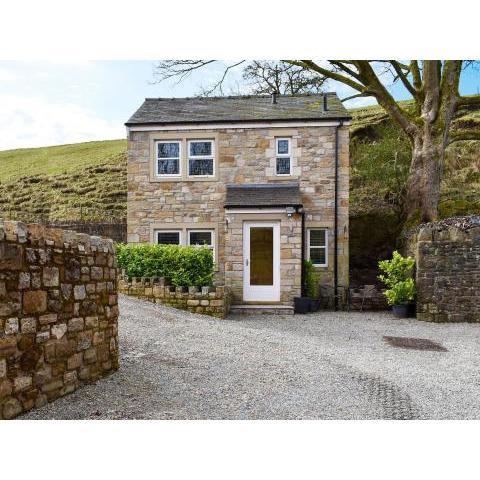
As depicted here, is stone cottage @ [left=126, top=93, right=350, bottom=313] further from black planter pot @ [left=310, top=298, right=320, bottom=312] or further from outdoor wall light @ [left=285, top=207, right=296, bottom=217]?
black planter pot @ [left=310, top=298, right=320, bottom=312]

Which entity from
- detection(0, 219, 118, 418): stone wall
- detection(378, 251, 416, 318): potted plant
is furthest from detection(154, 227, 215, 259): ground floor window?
detection(0, 219, 118, 418): stone wall

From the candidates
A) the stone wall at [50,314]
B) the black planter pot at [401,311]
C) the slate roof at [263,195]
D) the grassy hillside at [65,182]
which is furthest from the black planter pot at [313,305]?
the grassy hillside at [65,182]

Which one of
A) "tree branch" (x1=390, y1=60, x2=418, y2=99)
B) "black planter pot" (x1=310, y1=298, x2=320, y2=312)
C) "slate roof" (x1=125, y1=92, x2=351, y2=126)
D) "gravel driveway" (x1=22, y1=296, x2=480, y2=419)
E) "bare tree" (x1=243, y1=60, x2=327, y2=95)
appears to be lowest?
"gravel driveway" (x1=22, y1=296, x2=480, y2=419)

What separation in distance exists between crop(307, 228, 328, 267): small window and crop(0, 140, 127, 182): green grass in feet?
56.2

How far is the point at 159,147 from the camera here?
1466cm

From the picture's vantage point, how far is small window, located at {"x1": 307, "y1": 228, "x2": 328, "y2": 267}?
14.3 meters

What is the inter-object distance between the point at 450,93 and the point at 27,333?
14.6 meters

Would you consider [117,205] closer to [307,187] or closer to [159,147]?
[159,147]

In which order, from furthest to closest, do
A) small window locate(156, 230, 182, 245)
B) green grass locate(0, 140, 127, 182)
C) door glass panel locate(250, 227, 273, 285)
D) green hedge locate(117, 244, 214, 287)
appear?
green grass locate(0, 140, 127, 182)
small window locate(156, 230, 182, 245)
door glass panel locate(250, 227, 273, 285)
green hedge locate(117, 244, 214, 287)

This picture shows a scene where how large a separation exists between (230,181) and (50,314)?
10.3 meters

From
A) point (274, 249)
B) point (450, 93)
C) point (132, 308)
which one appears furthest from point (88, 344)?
point (450, 93)

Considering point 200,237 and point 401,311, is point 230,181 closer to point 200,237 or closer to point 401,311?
point 200,237

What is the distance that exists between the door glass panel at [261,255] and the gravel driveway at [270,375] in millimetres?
2760

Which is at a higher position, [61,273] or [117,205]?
[117,205]
